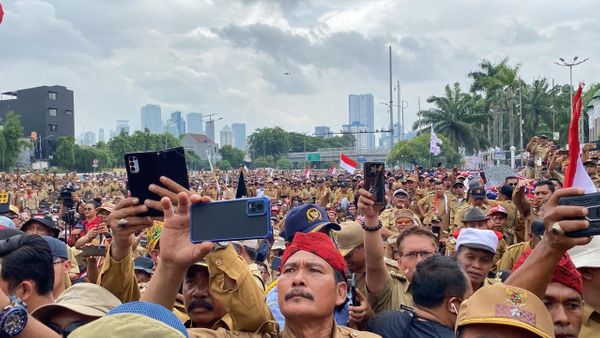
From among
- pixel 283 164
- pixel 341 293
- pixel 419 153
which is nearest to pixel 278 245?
pixel 341 293

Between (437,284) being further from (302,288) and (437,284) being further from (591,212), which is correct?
(591,212)

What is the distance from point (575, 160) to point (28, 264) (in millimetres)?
2894

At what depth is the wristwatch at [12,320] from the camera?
2.34m

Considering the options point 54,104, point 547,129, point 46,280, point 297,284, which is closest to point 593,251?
point 297,284

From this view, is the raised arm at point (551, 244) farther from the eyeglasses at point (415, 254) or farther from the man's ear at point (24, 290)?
the man's ear at point (24, 290)

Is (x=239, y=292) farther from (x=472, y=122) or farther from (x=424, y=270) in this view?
(x=472, y=122)

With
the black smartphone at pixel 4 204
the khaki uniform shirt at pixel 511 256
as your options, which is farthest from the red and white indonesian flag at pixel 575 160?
the black smartphone at pixel 4 204

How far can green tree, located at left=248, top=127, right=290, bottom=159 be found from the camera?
96062 millimetres

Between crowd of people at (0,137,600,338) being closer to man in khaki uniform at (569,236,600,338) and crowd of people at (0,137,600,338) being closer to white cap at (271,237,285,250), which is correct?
man in khaki uniform at (569,236,600,338)

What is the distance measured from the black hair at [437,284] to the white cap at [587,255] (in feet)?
1.99

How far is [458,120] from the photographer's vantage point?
57.2 meters

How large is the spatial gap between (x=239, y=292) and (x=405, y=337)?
38.0 inches

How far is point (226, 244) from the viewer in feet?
9.76

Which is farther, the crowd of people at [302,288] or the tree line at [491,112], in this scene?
the tree line at [491,112]
